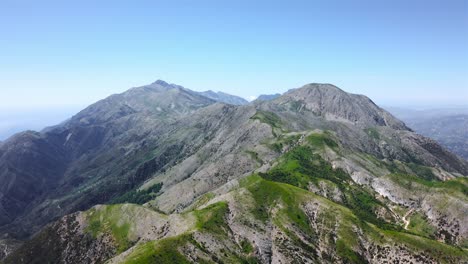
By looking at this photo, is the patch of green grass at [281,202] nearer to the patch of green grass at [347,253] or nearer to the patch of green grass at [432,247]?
the patch of green grass at [347,253]

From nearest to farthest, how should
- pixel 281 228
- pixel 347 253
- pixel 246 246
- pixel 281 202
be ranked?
pixel 246 246
pixel 347 253
pixel 281 228
pixel 281 202

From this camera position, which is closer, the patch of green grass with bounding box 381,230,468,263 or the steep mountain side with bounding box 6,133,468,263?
the steep mountain side with bounding box 6,133,468,263

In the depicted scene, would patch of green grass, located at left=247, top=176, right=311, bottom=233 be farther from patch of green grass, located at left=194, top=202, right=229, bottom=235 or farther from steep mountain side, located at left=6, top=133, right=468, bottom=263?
patch of green grass, located at left=194, top=202, right=229, bottom=235

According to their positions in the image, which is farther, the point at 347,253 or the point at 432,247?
the point at 347,253

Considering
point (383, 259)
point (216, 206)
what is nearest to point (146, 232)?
point (216, 206)

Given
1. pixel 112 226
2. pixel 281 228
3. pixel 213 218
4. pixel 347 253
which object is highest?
pixel 213 218

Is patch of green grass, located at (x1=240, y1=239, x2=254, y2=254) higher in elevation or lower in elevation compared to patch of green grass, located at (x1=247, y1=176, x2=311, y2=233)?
lower

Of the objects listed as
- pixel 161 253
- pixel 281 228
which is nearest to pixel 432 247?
pixel 281 228

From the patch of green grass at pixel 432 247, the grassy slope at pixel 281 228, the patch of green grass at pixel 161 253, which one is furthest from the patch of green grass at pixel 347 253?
the patch of green grass at pixel 161 253

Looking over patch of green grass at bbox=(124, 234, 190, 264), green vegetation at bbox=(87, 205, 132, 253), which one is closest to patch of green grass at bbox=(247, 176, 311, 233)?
patch of green grass at bbox=(124, 234, 190, 264)

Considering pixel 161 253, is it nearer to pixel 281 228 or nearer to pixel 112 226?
pixel 281 228

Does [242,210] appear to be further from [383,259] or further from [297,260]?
[383,259]
